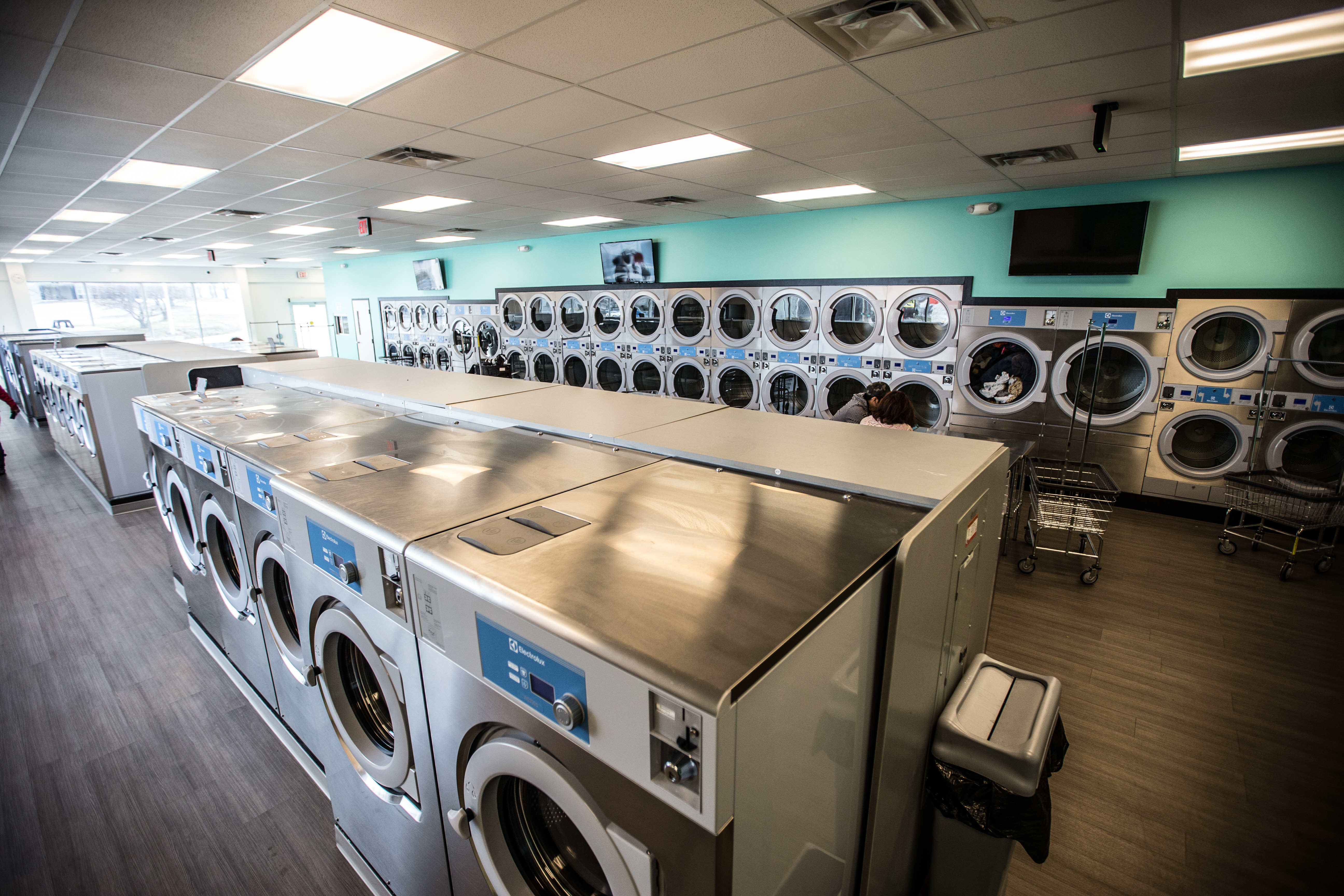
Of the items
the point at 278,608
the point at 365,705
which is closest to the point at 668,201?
the point at 278,608

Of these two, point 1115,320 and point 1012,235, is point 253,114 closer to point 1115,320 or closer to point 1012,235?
point 1012,235

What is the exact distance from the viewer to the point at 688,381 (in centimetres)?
700

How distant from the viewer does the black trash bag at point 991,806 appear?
1385mm

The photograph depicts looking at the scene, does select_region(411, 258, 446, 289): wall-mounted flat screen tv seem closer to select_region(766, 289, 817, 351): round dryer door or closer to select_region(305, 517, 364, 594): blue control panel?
select_region(766, 289, 817, 351): round dryer door

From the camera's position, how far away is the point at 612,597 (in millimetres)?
912

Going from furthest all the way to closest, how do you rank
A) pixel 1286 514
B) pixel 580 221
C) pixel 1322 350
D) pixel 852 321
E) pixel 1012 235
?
pixel 580 221 → pixel 852 321 → pixel 1012 235 → pixel 1322 350 → pixel 1286 514

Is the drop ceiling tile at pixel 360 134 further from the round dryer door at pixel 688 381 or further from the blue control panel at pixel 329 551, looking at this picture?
the round dryer door at pixel 688 381

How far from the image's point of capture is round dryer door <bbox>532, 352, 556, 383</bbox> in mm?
8320

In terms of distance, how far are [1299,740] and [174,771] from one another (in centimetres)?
453

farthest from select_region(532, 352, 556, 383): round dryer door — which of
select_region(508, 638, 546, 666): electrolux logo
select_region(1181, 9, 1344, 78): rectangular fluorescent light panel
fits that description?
select_region(508, 638, 546, 666): electrolux logo

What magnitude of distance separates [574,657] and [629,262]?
6959 mm

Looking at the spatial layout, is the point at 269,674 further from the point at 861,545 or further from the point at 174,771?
the point at 861,545

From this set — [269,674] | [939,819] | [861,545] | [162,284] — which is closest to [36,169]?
[269,674]

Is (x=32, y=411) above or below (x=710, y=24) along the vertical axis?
below
